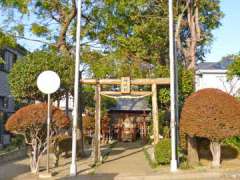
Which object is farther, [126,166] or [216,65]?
[216,65]

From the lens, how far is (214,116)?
1566cm

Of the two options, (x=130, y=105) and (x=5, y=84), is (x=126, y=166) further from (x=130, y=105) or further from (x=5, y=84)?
(x=130, y=105)

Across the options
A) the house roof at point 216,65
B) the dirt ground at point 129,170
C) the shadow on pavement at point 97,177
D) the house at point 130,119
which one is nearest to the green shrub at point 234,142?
the dirt ground at point 129,170

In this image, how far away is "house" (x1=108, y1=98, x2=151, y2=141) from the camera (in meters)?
37.9

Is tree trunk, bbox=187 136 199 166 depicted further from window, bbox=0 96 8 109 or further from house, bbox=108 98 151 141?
house, bbox=108 98 151 141

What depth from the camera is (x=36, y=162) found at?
1552cm

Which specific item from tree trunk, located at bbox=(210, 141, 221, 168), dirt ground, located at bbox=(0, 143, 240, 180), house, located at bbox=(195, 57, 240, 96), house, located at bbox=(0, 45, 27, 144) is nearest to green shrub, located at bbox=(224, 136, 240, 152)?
dirt ground, located at bbox=(0, 143, 240, 180)

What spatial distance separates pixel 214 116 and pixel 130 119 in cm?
2592

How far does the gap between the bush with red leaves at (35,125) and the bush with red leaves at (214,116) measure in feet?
14.1

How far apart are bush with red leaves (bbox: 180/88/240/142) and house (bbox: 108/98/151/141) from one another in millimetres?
20449

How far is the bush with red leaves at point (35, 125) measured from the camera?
49.0ft

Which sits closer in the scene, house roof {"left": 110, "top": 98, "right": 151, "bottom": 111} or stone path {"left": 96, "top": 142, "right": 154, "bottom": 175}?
stone path {"left": 96, "top": 142, "right": 154, "bottom": 175}

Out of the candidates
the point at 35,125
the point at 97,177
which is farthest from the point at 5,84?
the point at 97,177

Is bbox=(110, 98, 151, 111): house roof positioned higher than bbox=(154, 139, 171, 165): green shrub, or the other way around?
bbox=(110, 98, 151, 111): house roof
